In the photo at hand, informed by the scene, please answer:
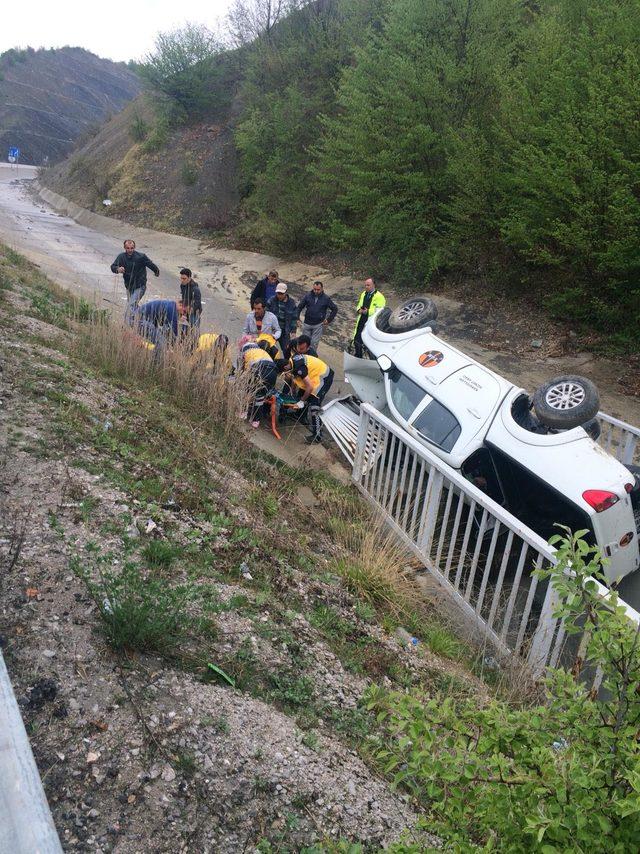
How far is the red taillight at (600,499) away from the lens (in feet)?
16.8

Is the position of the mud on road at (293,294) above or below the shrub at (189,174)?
below

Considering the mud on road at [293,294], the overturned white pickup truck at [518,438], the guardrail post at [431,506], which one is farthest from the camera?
the mud on road at [293,294]

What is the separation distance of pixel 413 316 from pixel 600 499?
13.0 feet

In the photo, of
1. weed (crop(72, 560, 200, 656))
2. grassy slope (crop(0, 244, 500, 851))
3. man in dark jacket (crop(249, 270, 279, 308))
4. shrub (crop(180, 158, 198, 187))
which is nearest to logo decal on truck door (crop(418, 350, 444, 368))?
grassy slope (crop(0, 244, 500, 851))

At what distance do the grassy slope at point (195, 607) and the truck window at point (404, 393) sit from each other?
118cm

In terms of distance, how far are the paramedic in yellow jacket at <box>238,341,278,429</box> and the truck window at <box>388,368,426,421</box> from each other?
1.57 meters

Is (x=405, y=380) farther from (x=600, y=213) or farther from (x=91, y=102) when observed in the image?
(x=91, y=102)

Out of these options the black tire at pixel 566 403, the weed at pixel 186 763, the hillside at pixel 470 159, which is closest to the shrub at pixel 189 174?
the hillside at pixel 470 159

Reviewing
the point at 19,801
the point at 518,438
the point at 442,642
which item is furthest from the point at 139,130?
the point at 19,801

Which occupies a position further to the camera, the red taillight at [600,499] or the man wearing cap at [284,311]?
the man wearing cap at [284,311]

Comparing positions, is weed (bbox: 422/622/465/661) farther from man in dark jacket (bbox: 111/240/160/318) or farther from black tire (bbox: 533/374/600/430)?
man in dark jacket (bbox: 111/240/160/318)

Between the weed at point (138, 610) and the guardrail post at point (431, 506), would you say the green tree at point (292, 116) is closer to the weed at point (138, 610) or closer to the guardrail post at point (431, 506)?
the guardrail post at point (431, 506)

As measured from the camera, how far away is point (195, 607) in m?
3.68

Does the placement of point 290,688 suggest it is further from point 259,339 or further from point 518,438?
point 259,339
